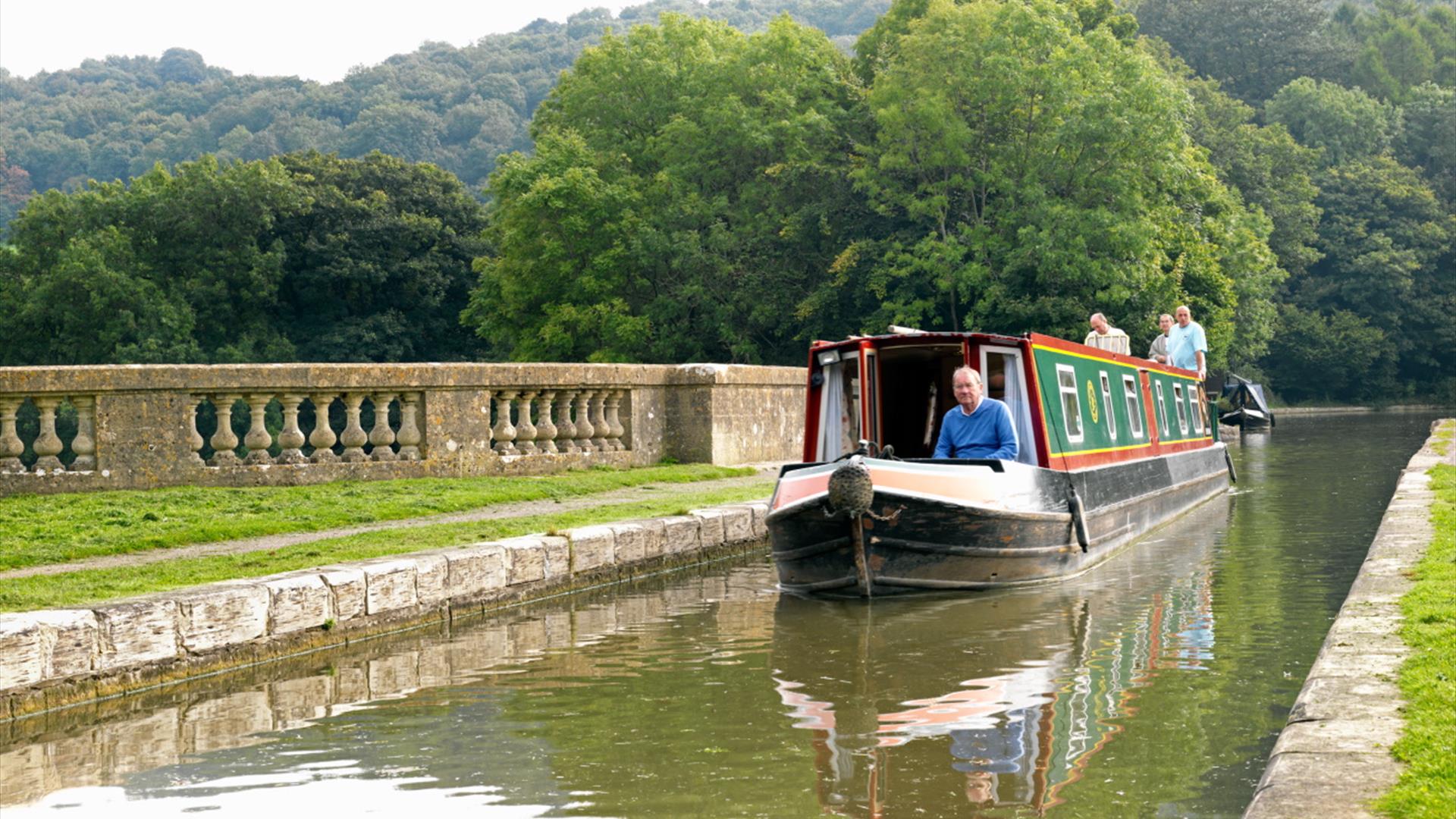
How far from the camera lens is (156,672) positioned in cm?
684

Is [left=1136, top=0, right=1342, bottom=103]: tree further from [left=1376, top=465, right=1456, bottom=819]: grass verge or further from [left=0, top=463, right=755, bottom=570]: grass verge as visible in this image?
[left=1376, top=465, right=1456, bottom=819]: grass verge

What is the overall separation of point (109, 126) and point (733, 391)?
95417mm

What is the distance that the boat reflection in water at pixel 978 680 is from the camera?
5.25 meters

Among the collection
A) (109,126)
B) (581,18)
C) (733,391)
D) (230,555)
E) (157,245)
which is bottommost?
(230,555)

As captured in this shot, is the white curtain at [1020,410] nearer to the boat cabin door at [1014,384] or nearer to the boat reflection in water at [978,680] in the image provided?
the boat cabin door at [1014,384]

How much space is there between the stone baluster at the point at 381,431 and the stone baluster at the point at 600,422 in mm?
2600

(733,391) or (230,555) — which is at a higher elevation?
(733,391)

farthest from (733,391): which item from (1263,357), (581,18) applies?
(581,18)

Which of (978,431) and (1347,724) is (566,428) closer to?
(978,431)

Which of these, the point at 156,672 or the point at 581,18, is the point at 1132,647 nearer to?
the point at 156,672

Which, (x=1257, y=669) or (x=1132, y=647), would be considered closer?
(x=1257, y=669)

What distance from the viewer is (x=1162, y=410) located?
55.4 ft

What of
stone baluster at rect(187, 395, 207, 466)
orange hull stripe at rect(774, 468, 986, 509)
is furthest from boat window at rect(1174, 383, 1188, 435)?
stone baluster at rect(187, 395, 207, 466)

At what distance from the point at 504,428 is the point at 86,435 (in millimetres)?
3602
